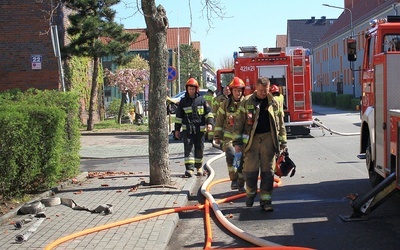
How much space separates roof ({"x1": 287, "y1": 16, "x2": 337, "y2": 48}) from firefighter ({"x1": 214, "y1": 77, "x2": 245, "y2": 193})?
295 ft

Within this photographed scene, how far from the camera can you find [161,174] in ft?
33.1

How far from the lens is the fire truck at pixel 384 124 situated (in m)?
6.90

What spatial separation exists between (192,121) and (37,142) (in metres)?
3.32

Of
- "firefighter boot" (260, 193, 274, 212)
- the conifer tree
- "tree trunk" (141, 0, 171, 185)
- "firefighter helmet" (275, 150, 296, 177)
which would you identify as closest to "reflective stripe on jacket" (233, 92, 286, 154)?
"firefighter helmet" (275, 150, 296, 177)

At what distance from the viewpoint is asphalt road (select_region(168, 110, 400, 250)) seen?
6.50 m

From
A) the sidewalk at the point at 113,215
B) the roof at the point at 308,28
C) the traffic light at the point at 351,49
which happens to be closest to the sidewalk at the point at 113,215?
the sidewalk at the point at 113,215

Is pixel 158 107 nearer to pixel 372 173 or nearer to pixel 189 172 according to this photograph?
pixel 189 172

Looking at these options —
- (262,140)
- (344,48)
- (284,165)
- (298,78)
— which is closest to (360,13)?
(344,48)

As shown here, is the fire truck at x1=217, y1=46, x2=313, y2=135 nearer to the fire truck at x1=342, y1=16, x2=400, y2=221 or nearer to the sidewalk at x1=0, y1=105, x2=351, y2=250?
the sidewalk at x1=0, y1=105, x2=351, y2=250

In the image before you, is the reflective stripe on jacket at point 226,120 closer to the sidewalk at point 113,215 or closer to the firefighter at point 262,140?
the sidewalk at point 113,215

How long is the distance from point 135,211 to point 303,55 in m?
12.7

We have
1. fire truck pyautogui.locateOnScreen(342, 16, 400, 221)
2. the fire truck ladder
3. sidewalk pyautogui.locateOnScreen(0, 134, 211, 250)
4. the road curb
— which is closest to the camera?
sidewalk pyautogui.locateOnScreen(0, 134, 211, 250)

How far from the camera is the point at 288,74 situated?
63.3 feet

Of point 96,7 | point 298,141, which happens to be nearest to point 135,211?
point 298,141
